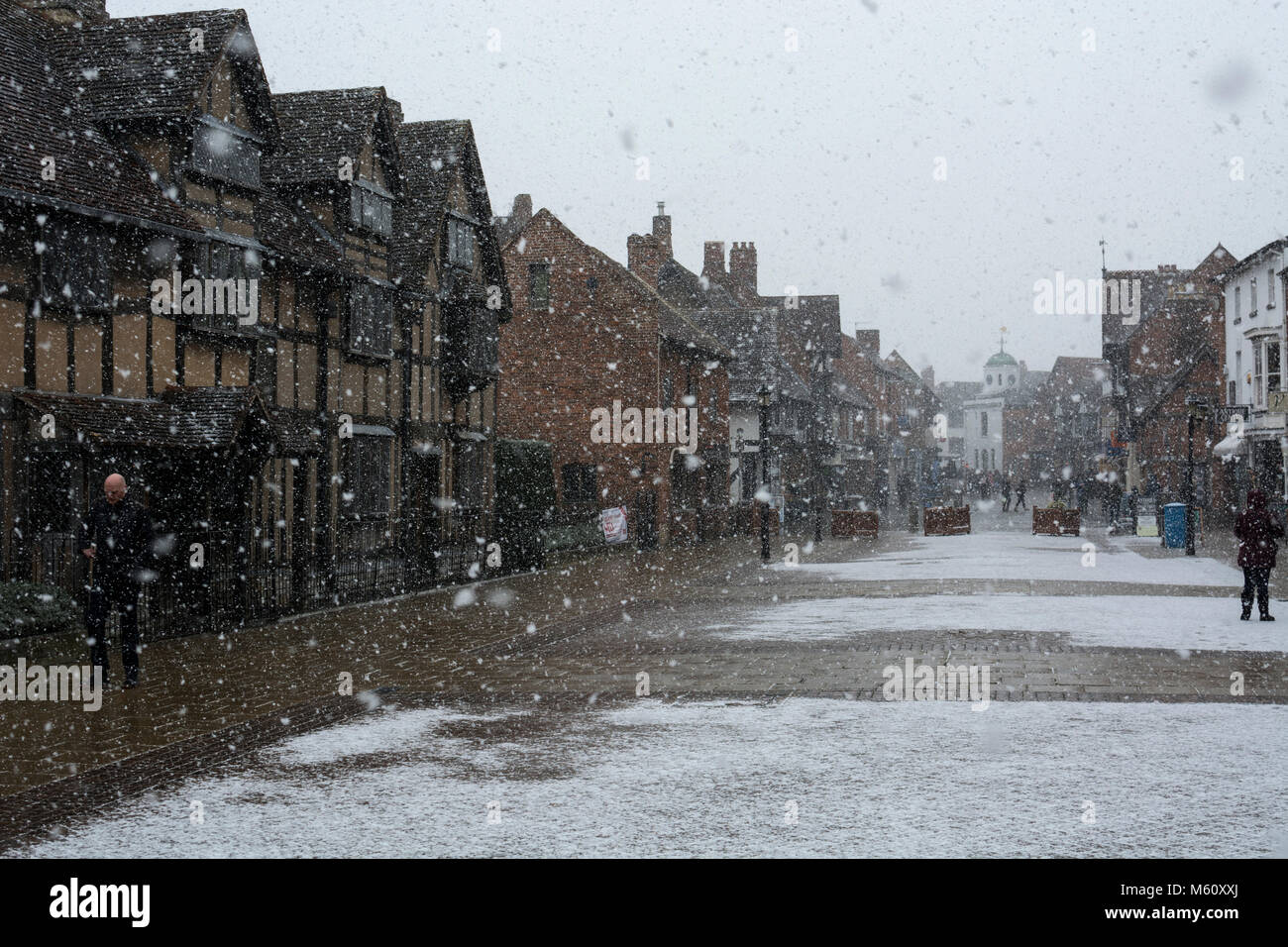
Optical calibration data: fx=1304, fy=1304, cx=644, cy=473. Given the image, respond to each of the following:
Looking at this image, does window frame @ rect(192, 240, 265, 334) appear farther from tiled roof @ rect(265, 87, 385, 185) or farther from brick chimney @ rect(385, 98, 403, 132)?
brick chimney @ rect(385, 98, 403, 132)

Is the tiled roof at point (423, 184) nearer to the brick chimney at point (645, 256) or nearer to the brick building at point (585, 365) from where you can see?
the brick building at point (585, 365)

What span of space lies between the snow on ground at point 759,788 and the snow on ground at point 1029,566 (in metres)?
14.8

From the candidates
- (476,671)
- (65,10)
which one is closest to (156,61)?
(65,10)

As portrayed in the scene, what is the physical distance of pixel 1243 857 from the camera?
6250mm

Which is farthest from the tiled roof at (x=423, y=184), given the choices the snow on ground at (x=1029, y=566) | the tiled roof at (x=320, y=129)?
the snow on ground at (x=1029, y=566)

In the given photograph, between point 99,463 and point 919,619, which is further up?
point 99,463

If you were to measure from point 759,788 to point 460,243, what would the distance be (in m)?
23.6

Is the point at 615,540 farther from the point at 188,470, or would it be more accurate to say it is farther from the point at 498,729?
the point at 498,729

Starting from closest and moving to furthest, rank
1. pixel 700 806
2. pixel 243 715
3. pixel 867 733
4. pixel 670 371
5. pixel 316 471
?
pixel 700 806 < pixel 867 733 < pixel 243 715 < pixel 316 471 < pixel 670 371

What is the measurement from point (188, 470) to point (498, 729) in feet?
33.6

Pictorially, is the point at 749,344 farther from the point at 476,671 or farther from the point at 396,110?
the point at 476,671

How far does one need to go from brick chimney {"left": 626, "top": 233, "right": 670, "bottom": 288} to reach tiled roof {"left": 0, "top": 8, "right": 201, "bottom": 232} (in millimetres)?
29527

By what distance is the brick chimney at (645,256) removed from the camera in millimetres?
48938

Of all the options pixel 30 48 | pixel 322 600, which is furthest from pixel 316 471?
pixel 30 48
